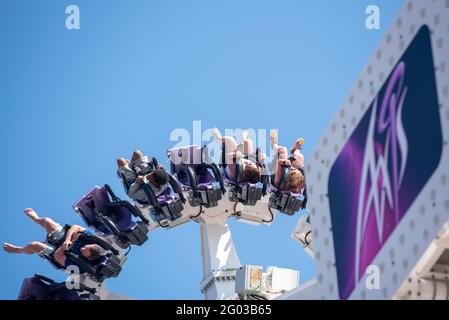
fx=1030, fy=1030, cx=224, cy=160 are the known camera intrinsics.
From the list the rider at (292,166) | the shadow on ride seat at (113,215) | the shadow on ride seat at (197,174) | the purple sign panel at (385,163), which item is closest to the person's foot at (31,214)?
the shadow on ride seat at (113,215)

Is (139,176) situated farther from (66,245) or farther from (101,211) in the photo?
(66,245)

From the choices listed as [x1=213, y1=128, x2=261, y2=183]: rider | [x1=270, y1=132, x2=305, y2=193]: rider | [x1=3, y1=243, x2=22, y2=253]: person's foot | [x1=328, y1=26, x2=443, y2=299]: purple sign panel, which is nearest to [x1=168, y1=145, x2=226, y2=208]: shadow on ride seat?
[x1=213, y1=128, x2=261, y2=183]: rider

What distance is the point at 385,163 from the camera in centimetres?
876

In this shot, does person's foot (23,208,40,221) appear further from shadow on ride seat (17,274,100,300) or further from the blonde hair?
the blonde hair

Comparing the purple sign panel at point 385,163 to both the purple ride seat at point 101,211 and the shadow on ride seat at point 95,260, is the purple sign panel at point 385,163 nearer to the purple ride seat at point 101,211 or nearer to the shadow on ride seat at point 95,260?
the shadow on ride seat at point 95,260

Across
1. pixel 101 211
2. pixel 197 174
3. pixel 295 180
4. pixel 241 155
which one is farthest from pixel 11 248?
pixel 295 180

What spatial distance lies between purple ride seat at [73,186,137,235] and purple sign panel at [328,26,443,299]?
10040 millimetres

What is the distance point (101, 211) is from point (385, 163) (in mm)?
11323

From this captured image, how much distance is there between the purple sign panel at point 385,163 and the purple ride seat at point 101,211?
10.0 m

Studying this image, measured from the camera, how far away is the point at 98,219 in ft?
63.7

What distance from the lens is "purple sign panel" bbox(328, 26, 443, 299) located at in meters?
8.20

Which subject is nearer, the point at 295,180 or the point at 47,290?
the point at 47,290
